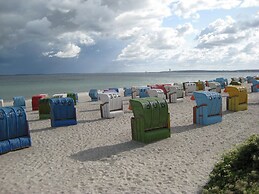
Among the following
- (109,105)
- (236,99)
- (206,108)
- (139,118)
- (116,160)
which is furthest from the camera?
(236,99)

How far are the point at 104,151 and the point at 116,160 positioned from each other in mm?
943

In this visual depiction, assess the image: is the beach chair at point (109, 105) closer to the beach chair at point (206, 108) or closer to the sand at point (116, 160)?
the sand at point (116, 160)

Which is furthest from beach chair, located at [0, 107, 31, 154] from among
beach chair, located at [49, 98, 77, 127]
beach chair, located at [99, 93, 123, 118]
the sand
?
beach chair, located at [99, 93, 123, 118]

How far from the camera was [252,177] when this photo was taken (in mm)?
4031

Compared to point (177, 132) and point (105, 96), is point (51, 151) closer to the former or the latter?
point (177, 132)

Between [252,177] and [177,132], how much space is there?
6.04 metres

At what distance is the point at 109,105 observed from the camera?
13.8 m

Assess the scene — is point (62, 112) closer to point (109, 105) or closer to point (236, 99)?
point (109, 105)

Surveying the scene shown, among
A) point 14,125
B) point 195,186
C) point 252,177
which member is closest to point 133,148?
point 195,186

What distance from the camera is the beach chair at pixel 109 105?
13.6 meters

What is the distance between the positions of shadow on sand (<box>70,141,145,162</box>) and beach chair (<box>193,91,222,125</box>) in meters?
3.60

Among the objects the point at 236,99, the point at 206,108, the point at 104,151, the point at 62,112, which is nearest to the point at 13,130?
the point at 104,151

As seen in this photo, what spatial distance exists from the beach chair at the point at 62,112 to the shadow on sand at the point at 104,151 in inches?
165

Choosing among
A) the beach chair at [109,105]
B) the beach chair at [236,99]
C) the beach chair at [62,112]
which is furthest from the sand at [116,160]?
the beach chair at [236,99]
